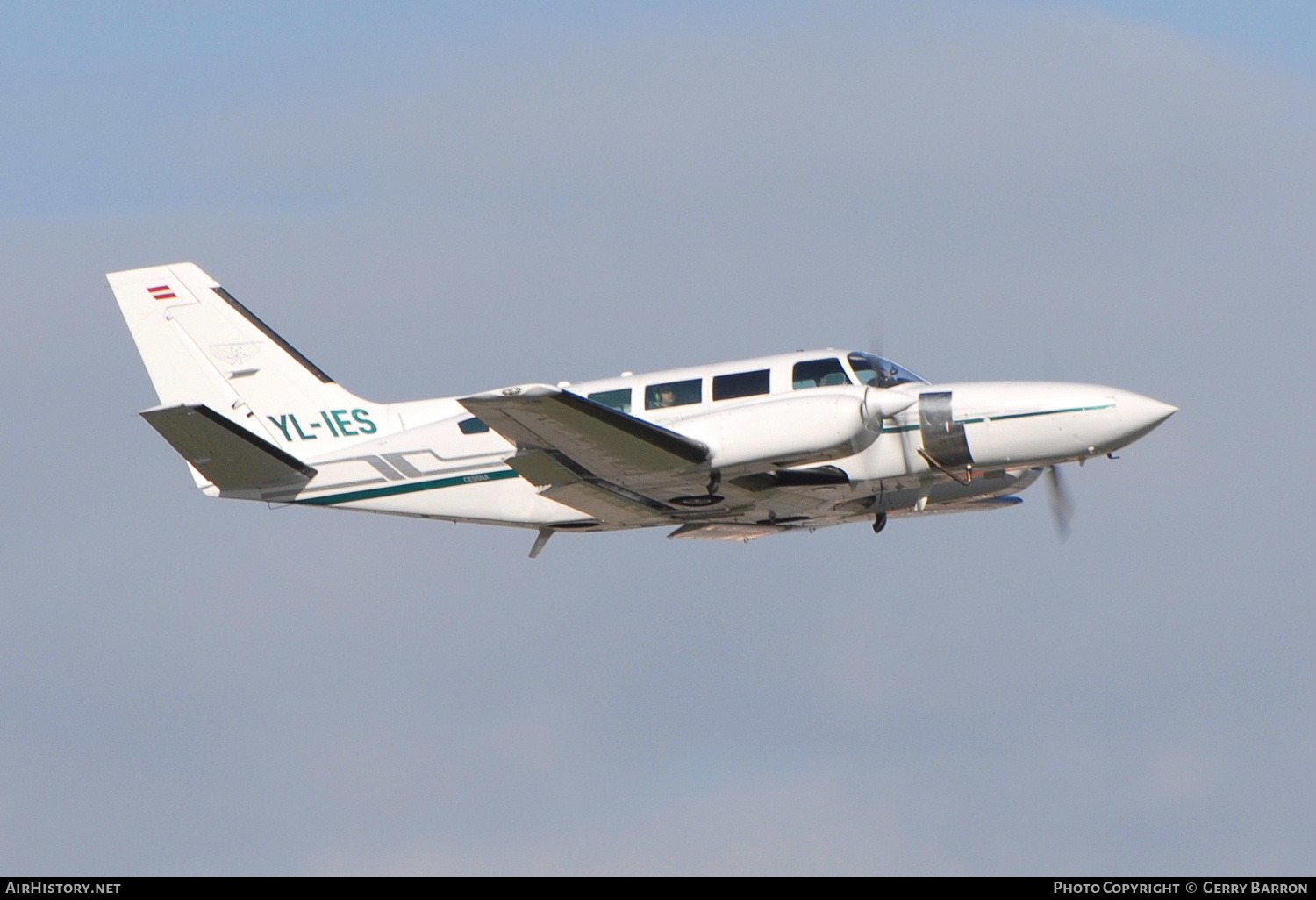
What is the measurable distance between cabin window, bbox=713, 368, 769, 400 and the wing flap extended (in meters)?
1.06

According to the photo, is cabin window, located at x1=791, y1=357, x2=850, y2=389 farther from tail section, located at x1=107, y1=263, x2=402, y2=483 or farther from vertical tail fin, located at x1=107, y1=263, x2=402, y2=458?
vertical tail fin, located at x1=107, y1=263, x2=402, y2=458

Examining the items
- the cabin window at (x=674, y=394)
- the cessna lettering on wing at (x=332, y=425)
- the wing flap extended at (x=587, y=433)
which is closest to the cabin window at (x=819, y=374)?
the cabin window at (x=674, y=394)

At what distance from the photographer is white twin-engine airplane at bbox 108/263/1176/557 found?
67.2 feet

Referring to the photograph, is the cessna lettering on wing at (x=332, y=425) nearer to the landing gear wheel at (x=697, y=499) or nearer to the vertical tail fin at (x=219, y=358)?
the vertical tail fin at (x=219, y=358)

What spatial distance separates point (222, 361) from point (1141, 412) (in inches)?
510

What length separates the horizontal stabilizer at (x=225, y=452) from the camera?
22.2 meters

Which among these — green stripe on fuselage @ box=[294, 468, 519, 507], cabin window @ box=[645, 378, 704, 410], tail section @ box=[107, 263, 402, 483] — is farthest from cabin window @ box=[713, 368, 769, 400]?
tail section @ box=[107, 263, 402, 483]

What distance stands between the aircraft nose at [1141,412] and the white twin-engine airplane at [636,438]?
0.8 inches

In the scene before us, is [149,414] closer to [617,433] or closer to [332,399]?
[332,399]

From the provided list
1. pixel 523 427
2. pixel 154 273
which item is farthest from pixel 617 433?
pixel 154 273

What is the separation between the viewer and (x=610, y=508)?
22500 millimetres

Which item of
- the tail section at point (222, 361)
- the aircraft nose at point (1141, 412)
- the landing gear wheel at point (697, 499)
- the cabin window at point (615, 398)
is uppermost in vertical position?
the tail section at point (222, 361)

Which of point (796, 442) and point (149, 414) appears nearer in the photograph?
point (796, 442)

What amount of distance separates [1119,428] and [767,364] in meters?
4.36
